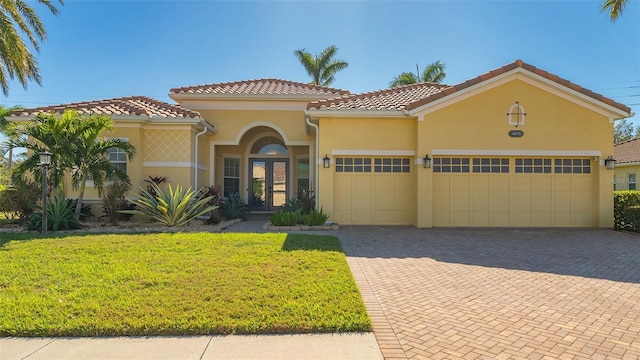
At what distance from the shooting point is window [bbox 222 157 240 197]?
16.8 metres

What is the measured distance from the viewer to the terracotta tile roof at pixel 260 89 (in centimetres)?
1546

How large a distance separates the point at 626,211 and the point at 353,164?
30.3 ft

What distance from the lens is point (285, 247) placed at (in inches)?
326

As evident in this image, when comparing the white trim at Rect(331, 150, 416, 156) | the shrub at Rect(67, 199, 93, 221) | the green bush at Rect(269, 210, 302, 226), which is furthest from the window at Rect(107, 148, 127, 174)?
the white trim at Rect(331, 150, 416, 156)

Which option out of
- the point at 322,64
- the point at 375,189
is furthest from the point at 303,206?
the point at 322,64

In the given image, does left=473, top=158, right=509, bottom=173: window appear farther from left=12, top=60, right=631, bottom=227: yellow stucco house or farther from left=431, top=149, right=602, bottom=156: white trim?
left=431, top=149, right=602, bottom=156: white trim

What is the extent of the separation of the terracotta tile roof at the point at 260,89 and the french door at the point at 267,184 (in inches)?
133

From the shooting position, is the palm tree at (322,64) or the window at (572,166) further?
the palm tree at (322,64)

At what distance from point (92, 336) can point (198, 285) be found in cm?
164

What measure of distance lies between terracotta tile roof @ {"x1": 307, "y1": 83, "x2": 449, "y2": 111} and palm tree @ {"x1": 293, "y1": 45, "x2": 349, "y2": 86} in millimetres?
14623

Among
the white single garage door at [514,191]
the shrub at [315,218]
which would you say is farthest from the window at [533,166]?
the shrub at [315,218]

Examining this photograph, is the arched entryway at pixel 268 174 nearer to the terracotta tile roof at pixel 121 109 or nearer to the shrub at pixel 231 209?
the shrub at pixel 231 209

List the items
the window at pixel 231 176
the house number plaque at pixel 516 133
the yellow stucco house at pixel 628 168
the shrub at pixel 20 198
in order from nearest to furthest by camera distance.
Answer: the shrub at pixel 20 198 < the house number plaque at pixel 516 133 < the window at pixel 231 176 < the yellow stucco house at pixel 628 168

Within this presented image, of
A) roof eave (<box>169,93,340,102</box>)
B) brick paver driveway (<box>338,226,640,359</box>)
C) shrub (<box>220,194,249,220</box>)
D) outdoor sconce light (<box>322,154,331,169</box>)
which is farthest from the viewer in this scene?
roof eave (<box>169,93,340,102</box>)
